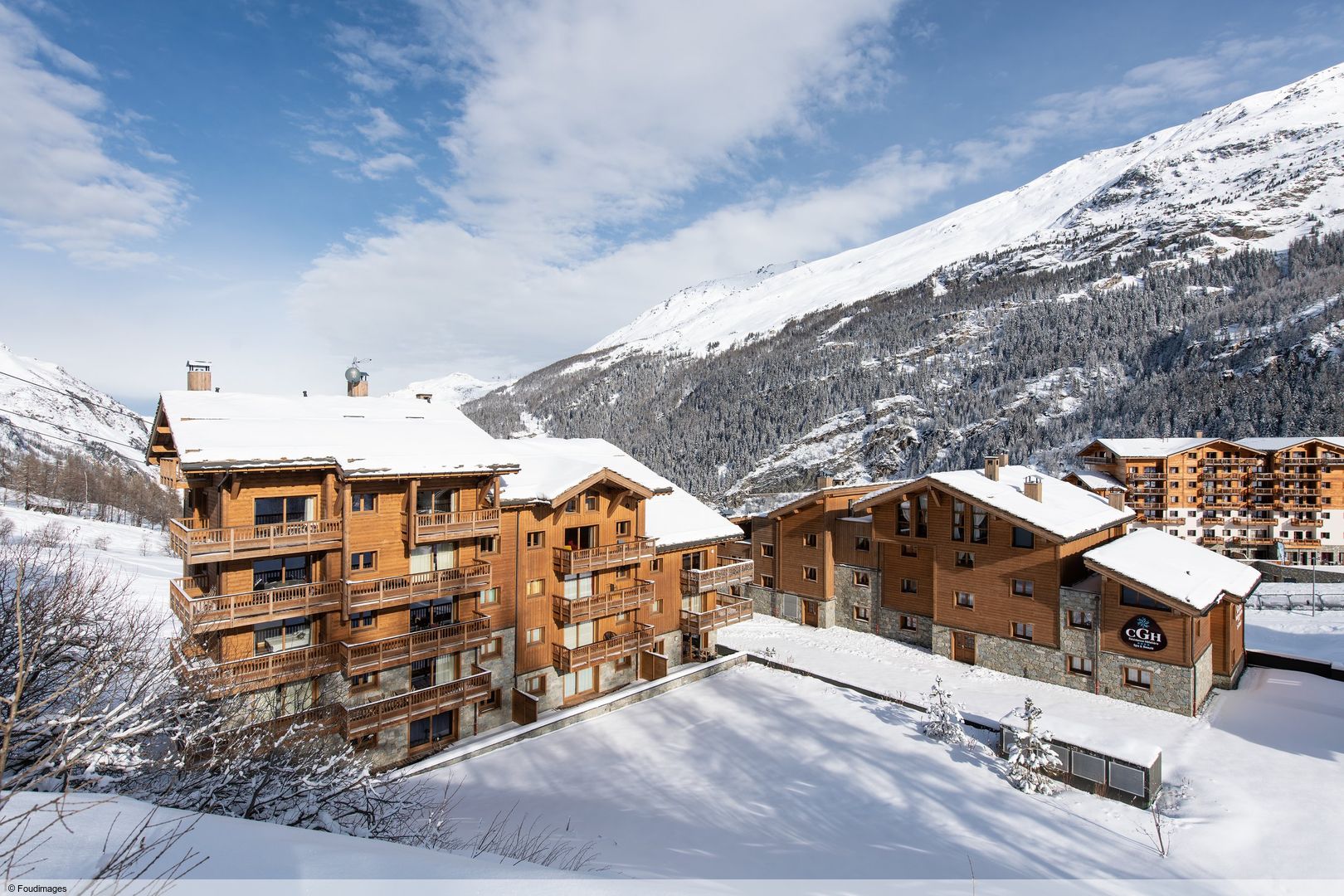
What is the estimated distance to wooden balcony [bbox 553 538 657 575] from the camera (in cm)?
2408

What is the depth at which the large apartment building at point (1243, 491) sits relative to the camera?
67875 mm

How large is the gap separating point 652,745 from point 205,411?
17920 mm

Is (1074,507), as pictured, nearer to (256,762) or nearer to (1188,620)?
(1188,620)

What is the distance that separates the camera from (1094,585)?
27.3 metres

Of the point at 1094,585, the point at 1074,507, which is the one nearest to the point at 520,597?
the point at 1094,585

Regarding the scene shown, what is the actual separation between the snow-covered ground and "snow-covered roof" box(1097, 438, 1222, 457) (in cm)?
5638

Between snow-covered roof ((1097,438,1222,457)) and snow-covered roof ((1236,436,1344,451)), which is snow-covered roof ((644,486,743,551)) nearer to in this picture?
snow-covered roof ((1097,438,1222,457))

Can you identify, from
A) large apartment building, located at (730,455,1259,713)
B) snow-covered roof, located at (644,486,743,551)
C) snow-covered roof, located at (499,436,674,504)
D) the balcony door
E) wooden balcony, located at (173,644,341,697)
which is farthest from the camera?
snow-covered roof, located at (644,486,743,551)

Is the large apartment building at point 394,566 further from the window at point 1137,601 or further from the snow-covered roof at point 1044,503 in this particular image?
the window at point 1137,601

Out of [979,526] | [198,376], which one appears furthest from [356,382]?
[979,526]

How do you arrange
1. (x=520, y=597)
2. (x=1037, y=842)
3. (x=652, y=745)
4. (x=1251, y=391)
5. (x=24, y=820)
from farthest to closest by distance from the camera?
(x=1251, y=391)
(x=520, y=597)
(x=652, y=745)
(x=1037, y=842)
(x=24, y=820)

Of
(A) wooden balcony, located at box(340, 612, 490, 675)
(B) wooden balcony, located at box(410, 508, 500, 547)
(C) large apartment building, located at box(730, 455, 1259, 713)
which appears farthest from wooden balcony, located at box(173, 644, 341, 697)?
(C) large apartment building, located at box(730, 455, 1259, 713)

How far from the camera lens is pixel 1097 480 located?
72812mm

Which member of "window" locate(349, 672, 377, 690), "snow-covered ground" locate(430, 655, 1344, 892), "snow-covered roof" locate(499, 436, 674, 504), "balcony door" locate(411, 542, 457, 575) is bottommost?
"snow-covered ground" locate(430, 655, 1344, 892)
